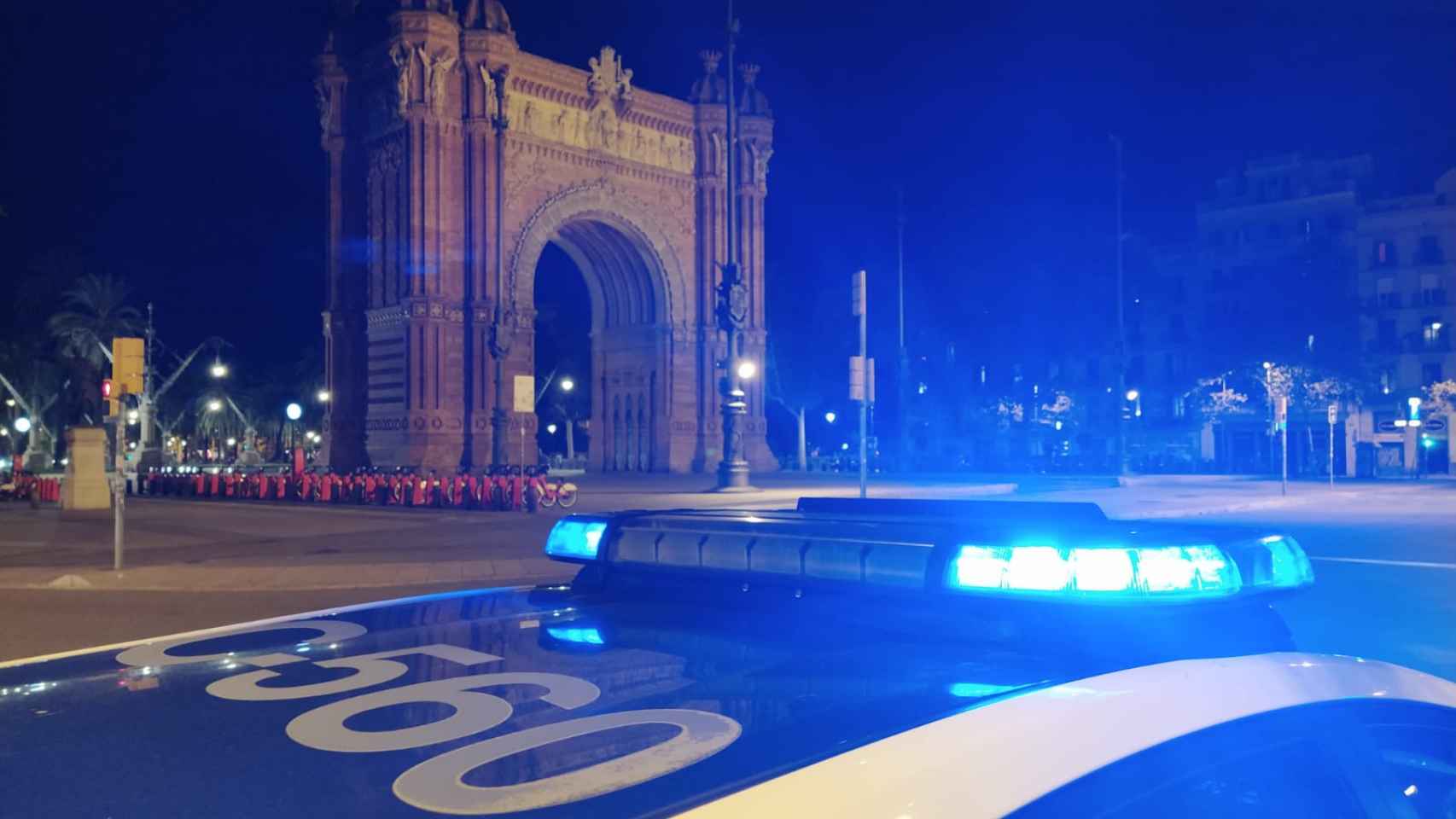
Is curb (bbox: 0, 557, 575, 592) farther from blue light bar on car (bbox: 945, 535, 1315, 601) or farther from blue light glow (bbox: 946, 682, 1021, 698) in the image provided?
blue light glow (bbox: 946, 682, 1021, 698)

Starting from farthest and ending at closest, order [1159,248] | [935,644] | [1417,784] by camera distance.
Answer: [1159,248] < [935,644] < [1417,784]

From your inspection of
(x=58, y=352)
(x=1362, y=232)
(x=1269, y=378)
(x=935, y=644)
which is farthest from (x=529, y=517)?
(x=1362, y=232)

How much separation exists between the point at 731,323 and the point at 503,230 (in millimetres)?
16203

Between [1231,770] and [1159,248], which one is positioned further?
[1159,248]

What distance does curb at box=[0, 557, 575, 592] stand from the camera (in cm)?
1274

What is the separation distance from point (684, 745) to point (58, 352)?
66.2 meters

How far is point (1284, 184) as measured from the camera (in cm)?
6062

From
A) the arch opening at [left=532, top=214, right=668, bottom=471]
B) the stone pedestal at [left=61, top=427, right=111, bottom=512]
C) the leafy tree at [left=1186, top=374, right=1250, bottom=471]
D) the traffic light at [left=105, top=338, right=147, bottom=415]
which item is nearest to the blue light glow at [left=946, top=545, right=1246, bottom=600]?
the traffic light at [left=105, top=338, right=147, bottom=415]

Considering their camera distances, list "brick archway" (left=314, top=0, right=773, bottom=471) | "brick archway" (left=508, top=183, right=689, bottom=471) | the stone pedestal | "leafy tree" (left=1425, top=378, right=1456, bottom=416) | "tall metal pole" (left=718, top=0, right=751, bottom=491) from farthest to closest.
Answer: "leafy tree" (left=1425, top=378, right=1456, bottom=416)
"brick archway" (left=508, top=183, right=689, bottom=471)
"brick archway" (left=314, top=0, right=773, bottom=471)
"tall metal pole" (left=718, top=0, right=751, bottom=491)
the stone pedestal

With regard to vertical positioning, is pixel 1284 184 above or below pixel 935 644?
above

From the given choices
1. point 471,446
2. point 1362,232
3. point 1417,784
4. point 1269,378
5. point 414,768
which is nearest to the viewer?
point 414,768

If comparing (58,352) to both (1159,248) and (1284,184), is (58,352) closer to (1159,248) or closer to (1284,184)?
(1159,248)

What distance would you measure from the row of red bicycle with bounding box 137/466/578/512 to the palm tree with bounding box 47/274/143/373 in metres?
24.3

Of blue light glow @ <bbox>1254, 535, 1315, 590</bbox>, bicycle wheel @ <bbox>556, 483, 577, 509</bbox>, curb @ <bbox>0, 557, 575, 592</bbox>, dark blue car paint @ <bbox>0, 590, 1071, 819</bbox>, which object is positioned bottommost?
curb @ <bbox>0, 557, 575, 592</bbox>
